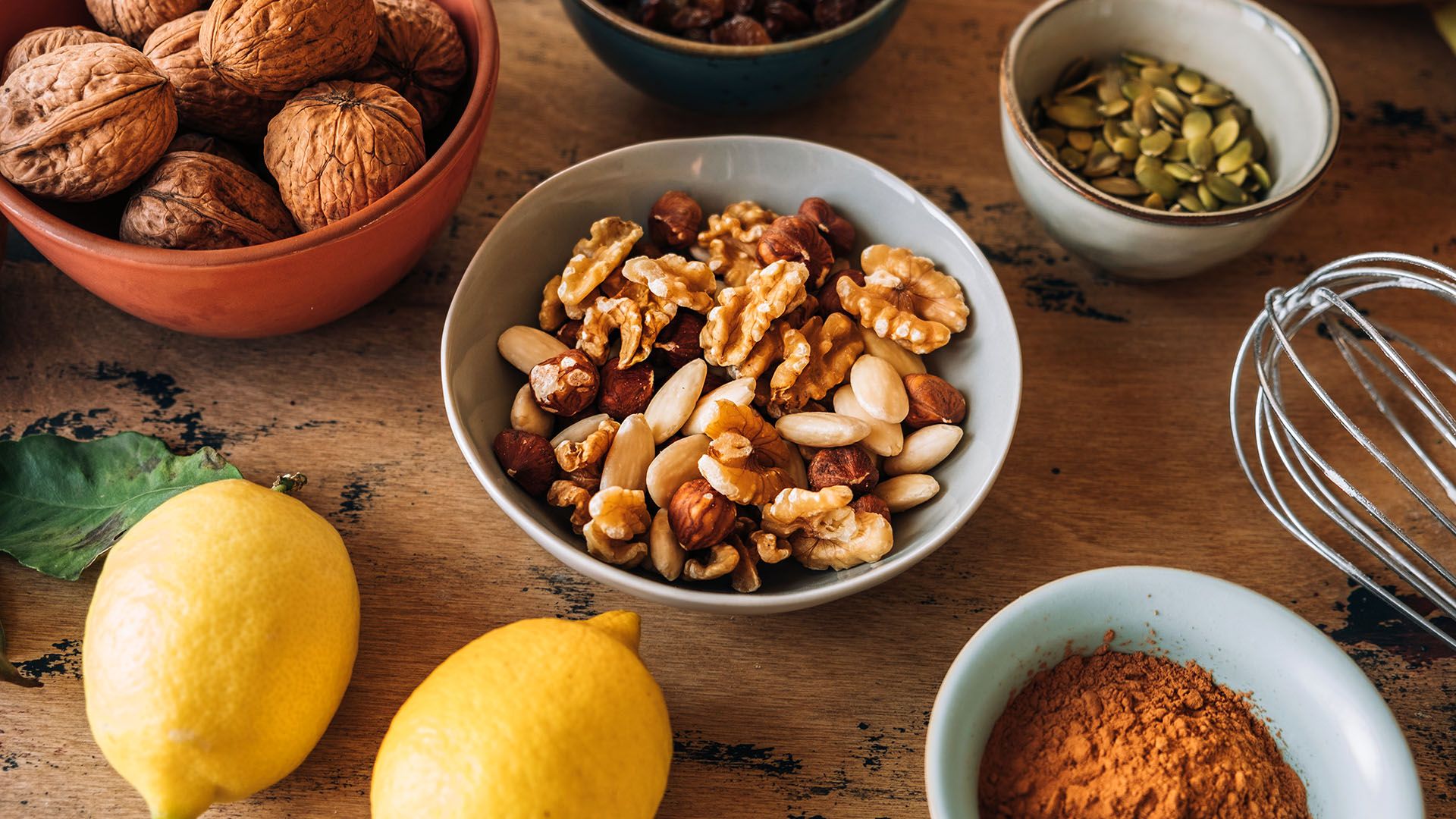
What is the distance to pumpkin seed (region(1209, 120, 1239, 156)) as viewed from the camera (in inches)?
31.4

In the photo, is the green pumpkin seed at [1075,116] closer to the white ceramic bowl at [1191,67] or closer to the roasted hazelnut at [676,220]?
the white ceramic bowl at [1191,67]

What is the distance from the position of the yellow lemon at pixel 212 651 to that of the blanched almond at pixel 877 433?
0.33 m

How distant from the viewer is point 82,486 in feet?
2.15

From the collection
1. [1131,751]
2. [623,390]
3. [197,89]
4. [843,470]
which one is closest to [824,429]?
[843,470]

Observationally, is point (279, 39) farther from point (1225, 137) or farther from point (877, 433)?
point (1225, 137)

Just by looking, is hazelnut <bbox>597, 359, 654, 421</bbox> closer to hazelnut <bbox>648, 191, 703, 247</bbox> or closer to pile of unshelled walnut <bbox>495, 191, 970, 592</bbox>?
pile of unshelled walnut <bbox>495, 191, 970, 592</bbox>

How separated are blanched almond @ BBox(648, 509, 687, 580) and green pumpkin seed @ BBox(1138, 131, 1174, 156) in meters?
0.49

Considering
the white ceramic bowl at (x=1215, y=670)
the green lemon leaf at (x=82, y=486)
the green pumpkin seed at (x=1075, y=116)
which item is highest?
the green pumpkin seed at (x=1075, y=116)

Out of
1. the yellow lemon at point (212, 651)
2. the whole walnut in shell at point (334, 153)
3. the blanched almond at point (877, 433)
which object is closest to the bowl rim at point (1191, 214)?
the blanched almond at point (877, 433)

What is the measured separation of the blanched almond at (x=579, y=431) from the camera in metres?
0.64

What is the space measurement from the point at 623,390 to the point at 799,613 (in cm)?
19

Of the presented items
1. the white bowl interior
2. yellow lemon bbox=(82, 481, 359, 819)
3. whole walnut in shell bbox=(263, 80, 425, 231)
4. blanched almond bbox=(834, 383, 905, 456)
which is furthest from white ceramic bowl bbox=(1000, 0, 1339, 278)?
yellow lemon bbox=(82, 481, 359, 819)

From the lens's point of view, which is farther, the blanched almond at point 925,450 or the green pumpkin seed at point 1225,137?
the green pumpkin seed at point 1225,137

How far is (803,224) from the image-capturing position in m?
0.69
